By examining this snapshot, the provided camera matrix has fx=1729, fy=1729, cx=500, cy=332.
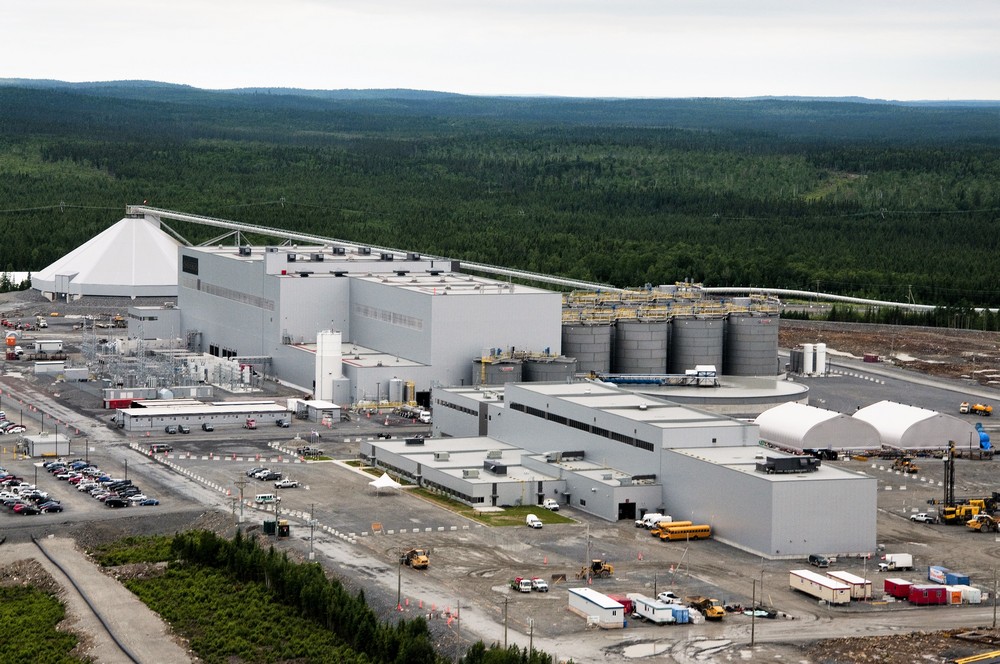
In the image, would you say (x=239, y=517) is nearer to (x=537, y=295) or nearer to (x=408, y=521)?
(x=408, y=521)

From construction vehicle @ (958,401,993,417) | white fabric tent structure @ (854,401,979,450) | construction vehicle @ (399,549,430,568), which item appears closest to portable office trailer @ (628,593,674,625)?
construction vehicle @ (399,549,430,568)

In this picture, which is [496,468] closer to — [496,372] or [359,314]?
[496,372]

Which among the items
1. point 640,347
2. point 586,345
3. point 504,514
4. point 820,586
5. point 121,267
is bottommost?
point 504,514

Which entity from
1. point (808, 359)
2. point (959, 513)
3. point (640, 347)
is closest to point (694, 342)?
point (640, 347)

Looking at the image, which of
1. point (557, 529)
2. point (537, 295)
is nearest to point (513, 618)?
point (557, 529)

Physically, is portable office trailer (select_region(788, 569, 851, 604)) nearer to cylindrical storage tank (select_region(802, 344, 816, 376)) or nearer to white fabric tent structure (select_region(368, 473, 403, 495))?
white fabric tent structure (select_region(368, 473, 403, 495))
